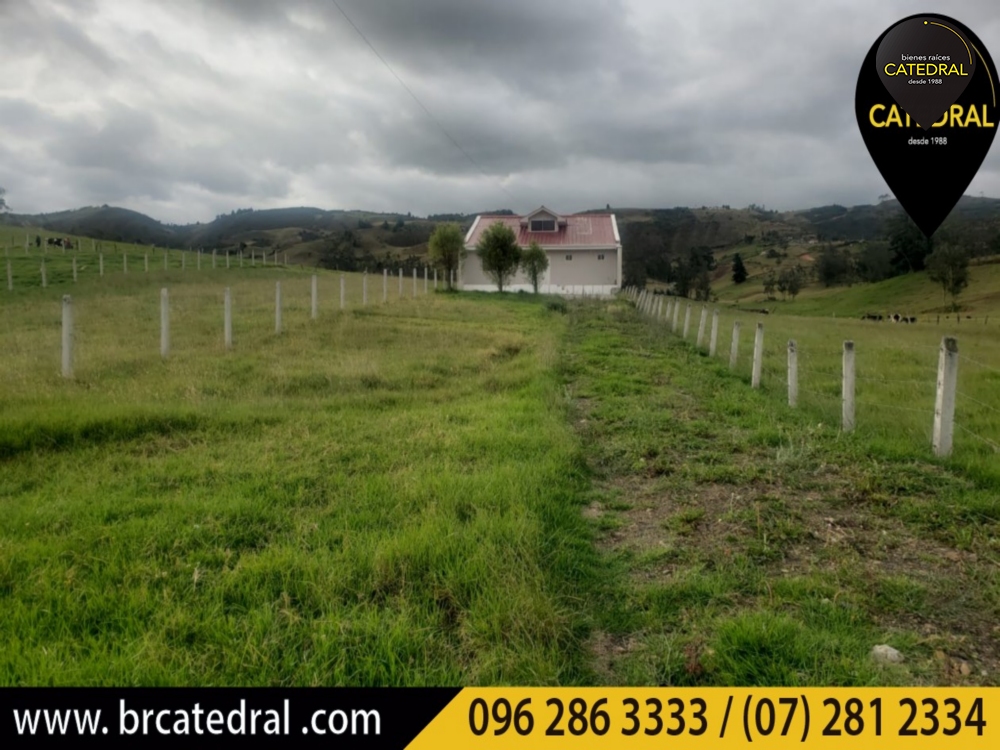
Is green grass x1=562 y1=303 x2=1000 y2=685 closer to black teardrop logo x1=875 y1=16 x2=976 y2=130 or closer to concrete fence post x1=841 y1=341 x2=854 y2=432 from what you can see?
concrete fence post x1=841 y1=341 x2=854 y2=432

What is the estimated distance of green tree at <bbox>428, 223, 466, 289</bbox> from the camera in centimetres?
3522

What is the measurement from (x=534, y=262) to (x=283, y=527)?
111 feet

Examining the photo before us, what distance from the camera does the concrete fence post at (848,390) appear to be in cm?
703

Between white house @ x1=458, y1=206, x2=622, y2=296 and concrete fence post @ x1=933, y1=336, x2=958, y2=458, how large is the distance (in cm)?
3327

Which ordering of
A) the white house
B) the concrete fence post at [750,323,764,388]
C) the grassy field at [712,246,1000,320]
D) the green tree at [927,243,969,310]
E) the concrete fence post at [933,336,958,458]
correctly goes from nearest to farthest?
the concrete fence post at [933,336,958,458] < the concrete fence post at [750,323,764,388] < the white house < the grassy field at [712,246,1000,320] < the green tree at [927,243,969,310]

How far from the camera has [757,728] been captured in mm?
2523

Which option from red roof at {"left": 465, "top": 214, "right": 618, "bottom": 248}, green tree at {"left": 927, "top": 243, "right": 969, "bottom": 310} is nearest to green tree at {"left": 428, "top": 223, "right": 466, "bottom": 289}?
red roof at {"left": 465, "top": 214, "right": 618, "bottom": 248}

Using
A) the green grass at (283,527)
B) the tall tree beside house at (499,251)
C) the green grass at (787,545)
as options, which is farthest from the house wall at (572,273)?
the green grass at (787,545)

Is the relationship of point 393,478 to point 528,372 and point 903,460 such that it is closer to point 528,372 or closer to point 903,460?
point 903,460

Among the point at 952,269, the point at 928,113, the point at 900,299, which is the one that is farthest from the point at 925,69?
the point at 900,299

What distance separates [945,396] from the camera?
19.2 ft

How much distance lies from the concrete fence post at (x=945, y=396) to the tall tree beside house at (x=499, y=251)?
3008 cm

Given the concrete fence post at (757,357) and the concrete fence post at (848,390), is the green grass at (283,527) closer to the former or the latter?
the concrete fence post at (848,390)

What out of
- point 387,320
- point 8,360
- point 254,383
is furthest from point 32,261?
point 254,383
